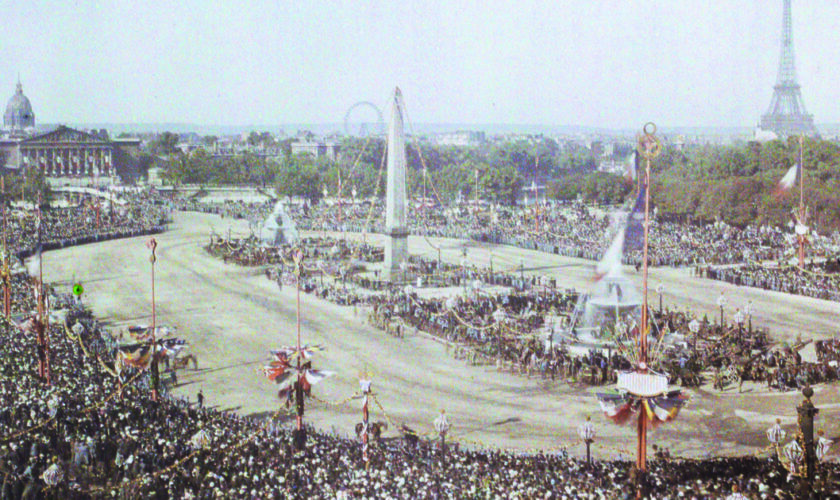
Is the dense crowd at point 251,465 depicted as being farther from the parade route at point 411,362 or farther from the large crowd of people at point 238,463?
the parade route at point 411,362

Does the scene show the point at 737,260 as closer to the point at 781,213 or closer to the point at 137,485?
the point at 781,213

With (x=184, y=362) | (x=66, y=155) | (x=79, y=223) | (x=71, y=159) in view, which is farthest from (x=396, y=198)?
(x=66, y=155)

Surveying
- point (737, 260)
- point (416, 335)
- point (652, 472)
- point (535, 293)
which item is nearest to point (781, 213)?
point (737, 260)

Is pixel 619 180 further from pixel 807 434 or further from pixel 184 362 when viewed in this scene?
pixel 807 434

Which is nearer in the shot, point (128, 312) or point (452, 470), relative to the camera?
point (452, 470)

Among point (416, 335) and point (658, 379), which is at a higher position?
point (658, 379)

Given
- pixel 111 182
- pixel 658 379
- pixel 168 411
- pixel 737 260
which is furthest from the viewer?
pixel 111 182
